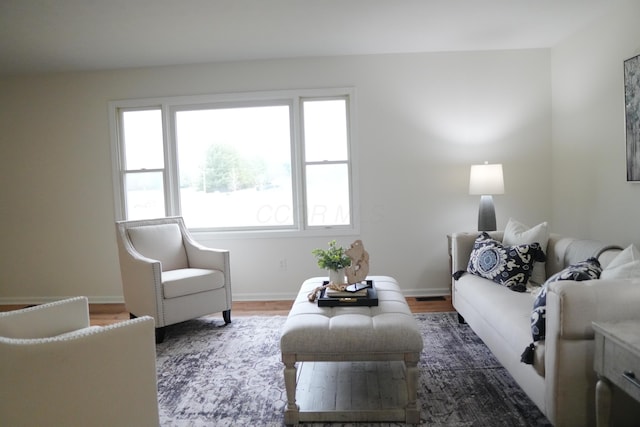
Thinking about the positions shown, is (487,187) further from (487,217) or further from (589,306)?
(589,306)

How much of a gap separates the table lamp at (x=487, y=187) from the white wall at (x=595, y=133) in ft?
2.27

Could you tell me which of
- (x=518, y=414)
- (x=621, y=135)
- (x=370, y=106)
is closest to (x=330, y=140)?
(x=370, y=106)

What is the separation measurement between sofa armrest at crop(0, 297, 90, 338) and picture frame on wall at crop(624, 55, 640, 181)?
11.8ft

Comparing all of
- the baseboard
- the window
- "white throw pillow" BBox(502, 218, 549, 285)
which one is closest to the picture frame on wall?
"white throw pillow" BBox(502, 218, 549, 285)

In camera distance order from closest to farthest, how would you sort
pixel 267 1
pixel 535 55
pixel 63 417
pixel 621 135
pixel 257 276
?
pixel 63 417 < pixel 267 1 < pixel 621 135 < pixel 535 55 < pixel 257 276

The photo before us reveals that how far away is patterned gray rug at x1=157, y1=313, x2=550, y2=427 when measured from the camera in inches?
83.6

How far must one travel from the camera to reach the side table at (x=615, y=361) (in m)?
1.44

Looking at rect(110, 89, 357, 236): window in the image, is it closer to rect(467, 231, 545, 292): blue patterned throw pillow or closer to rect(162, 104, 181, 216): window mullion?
rect(162, 104, 181, 216): window mullion

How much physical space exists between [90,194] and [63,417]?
3533mm

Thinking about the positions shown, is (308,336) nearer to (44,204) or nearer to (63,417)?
(63,417)

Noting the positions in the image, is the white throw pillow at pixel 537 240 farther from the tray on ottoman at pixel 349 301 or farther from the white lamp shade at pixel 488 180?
the tray on ottoman at pixel 349 301

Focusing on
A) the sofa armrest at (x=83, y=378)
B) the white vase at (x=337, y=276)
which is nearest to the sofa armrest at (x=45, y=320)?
the sofa armrest at (x=83, y=378)

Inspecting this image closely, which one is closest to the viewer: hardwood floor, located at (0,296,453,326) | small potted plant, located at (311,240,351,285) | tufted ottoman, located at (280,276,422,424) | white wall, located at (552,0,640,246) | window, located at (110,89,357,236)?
tufted ottoman, located at (280,276,422,424)

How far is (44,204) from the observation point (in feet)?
14.8
